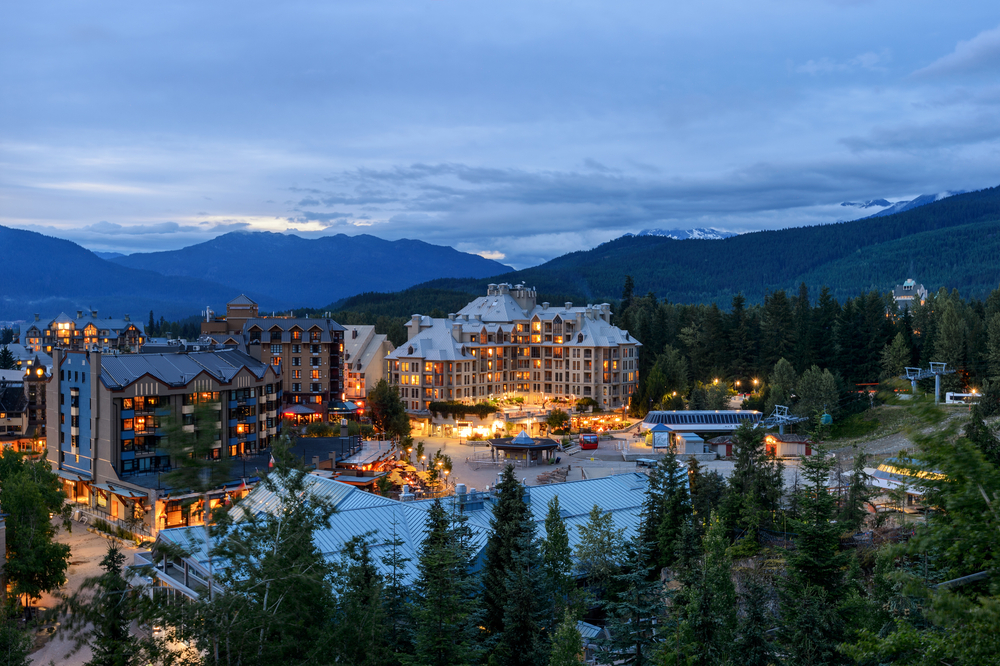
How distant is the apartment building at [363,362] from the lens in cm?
10019

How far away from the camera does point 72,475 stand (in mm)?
56812

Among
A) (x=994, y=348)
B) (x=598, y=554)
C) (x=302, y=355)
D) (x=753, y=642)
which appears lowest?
(x=598, y=554)

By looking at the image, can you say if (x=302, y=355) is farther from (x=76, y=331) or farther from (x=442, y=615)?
(x=76, y=331)

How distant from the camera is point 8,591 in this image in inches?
1457

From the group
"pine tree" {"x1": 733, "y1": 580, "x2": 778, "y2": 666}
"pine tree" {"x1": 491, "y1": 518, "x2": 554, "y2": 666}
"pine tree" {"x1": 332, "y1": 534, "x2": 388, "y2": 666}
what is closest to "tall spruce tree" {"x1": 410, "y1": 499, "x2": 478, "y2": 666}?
"pine tree" {"x1": 491, "y1": 518, "x2": 554, "y2": 666}

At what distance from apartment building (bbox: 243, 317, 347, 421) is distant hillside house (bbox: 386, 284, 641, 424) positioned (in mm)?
8254

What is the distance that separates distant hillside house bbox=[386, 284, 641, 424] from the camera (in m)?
88.9

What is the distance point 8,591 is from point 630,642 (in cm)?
3137

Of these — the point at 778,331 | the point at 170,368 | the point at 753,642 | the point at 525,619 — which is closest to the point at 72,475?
the point at 170,368

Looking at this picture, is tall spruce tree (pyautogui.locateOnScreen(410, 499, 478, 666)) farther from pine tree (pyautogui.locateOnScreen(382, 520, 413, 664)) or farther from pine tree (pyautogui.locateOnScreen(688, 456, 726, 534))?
pine tree (pyautogui.locateOnScreen(688, 456, 726, 534))

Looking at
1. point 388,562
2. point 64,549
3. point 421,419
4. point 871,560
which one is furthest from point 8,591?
point 421,419

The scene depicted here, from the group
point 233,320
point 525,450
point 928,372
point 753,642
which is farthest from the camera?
point 233,320

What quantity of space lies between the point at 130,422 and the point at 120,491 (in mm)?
5148

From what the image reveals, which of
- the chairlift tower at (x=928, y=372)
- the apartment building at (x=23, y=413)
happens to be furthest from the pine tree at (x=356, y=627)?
the apartment building at (x=23, y=413)
